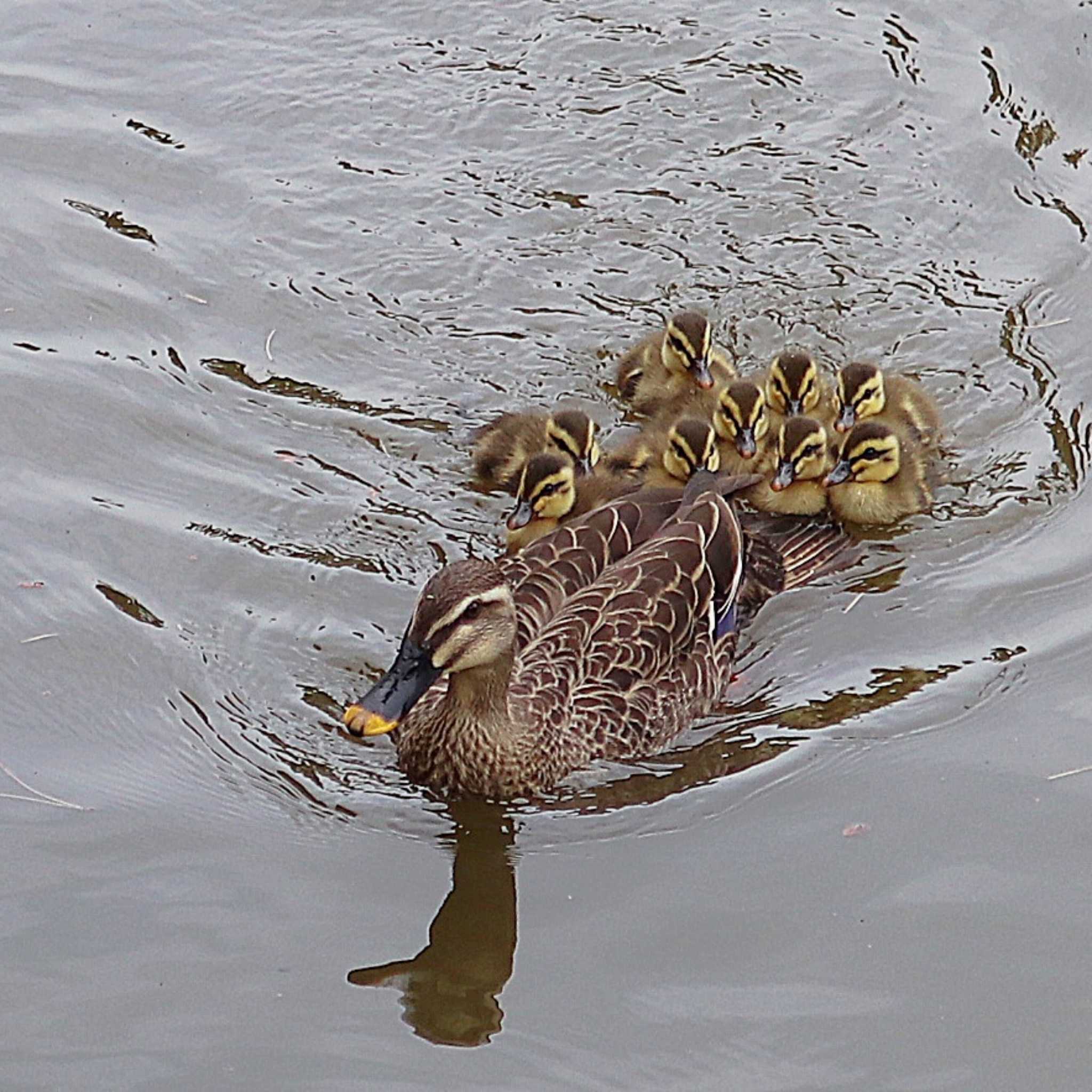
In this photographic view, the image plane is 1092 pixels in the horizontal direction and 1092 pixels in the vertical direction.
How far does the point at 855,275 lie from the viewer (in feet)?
25.8

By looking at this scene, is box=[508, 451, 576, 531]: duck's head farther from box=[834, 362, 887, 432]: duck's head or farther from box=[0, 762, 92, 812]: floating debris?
box=[0, 762, 92, 812]: floating debris

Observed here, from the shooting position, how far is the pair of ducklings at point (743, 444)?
6566 millimetres

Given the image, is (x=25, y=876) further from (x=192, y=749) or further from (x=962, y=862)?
(x=962, y=862)

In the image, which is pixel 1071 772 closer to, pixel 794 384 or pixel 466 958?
pixel 466 958

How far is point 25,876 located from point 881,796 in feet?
6.87

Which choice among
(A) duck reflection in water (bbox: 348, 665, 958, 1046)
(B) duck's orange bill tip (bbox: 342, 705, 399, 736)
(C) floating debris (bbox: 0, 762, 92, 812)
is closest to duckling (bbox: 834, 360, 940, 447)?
(A) duck reflection in water (bbox: 348, 665, 958, 1046)

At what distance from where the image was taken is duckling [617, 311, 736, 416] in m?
7.05

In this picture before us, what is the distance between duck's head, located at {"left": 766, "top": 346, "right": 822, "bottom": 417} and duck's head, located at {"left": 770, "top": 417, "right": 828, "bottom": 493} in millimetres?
214

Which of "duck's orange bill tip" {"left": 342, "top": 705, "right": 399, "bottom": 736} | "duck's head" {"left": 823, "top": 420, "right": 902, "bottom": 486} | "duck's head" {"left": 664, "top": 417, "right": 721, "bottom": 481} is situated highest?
"duck's head" {"left": 823, "top": 420, "right": 902, "bottom": 486}

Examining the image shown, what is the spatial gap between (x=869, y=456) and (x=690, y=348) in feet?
2.59

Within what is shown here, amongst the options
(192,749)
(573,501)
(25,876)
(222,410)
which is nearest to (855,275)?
(573,501)

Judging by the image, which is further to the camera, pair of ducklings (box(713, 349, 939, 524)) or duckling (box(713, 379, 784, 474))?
duckling (box(713, 379, 784, 474))

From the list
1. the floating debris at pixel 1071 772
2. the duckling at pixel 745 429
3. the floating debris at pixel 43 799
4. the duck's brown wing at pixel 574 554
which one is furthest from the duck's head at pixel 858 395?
the floating debris at pixel 43 799

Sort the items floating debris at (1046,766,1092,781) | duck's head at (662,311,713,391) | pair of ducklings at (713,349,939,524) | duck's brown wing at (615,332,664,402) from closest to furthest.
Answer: floating debris at (1046,766,1092,781), pair of ducklings at (713,349,939,524), duck's head at (662,311,713,391), duck's brown wing at (615,332,664,402)
